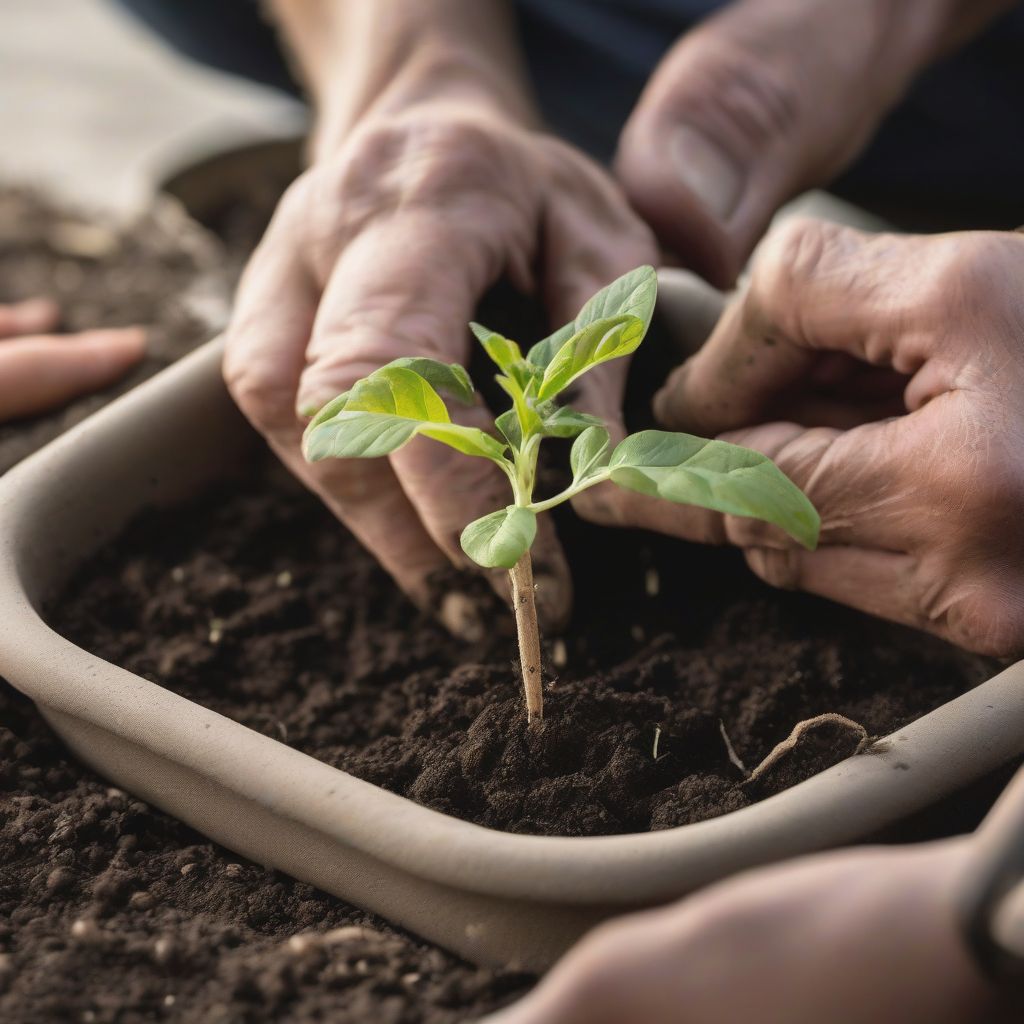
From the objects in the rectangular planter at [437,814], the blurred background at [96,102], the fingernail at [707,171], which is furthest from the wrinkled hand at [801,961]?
the blurred background at [96,102]

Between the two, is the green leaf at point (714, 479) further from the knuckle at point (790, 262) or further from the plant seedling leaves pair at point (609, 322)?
the knuckle at point (790, 262)

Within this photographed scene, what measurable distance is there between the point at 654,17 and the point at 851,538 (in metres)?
1.37

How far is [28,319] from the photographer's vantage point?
65.9 inches

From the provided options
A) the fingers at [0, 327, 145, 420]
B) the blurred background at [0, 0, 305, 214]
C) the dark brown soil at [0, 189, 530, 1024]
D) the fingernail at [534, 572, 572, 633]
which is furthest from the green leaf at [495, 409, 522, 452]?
the blurred background at [0, 0, 305, 214]

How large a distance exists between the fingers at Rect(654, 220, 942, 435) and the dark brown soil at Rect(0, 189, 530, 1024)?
0.54 meters

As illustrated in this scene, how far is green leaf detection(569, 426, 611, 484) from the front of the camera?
77 centimetres

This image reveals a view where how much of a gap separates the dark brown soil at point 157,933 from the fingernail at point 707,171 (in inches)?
36.2

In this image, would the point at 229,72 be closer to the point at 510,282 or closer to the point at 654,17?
the point at 654,17

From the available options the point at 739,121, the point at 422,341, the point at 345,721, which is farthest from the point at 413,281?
the point at 739,121

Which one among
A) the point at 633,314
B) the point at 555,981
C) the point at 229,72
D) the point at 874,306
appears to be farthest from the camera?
the point at 229,72

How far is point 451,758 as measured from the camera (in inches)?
33.4

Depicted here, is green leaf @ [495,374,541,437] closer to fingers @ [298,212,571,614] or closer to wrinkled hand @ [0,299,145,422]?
fingers @ [298,212,571,614]

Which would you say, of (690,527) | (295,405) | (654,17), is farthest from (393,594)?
(654,17)

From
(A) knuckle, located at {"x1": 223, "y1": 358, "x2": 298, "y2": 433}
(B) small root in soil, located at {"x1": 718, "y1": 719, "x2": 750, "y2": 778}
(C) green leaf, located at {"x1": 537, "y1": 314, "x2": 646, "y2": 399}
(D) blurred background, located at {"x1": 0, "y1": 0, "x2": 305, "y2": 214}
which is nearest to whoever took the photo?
(C) green leaf, located at {"x1": 537, "y1": 314, "x2": 646, "y2": 399}
